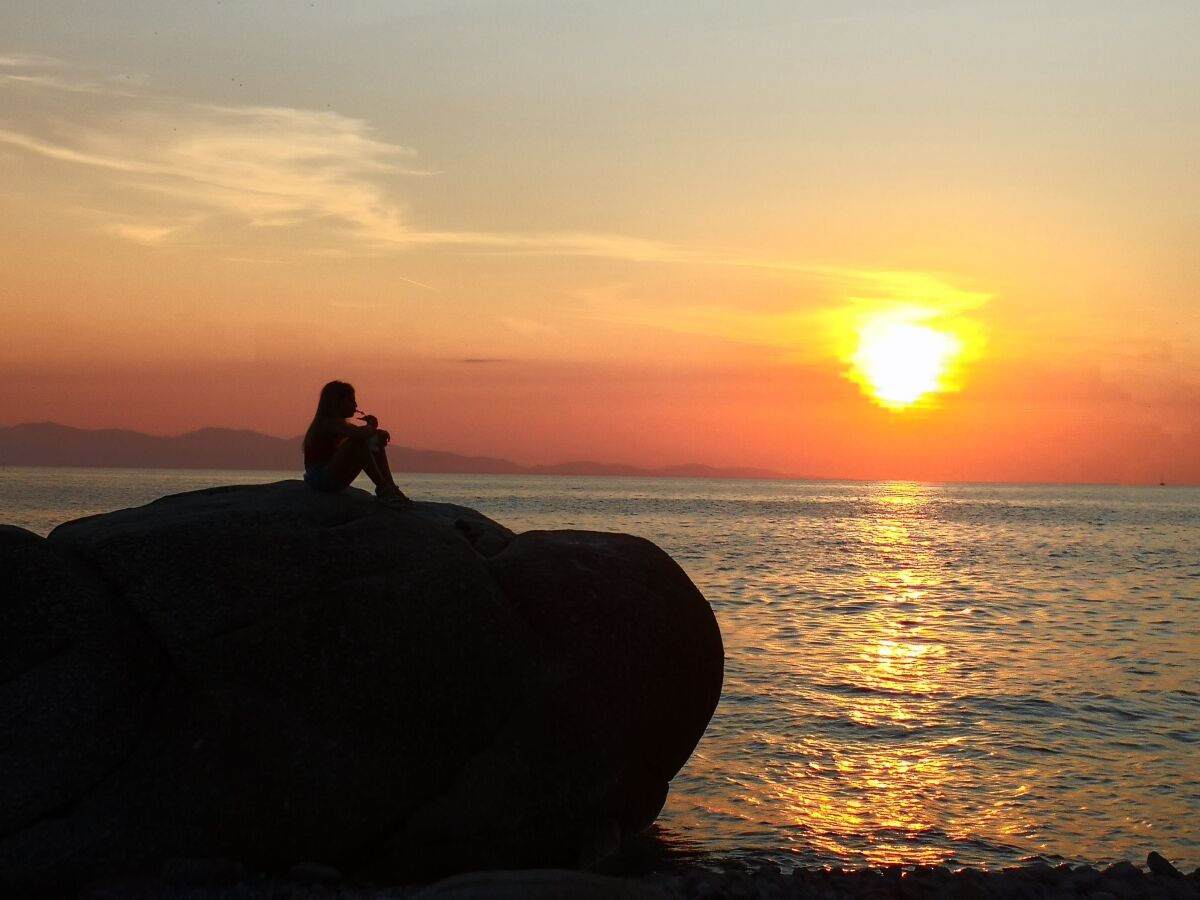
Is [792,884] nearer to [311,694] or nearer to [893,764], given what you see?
[311,694]

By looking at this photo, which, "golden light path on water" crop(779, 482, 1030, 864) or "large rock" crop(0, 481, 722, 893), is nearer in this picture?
"large rock" crop(0, 481, 722, 893)

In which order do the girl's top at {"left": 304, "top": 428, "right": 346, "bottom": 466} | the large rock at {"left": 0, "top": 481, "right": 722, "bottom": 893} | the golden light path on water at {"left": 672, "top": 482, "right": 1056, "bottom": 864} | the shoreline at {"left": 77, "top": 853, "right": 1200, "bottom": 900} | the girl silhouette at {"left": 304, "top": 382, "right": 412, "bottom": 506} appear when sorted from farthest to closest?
the golden light path on water at {"left": 672, "top": 482, "right": 1056, "bottom": 864}
the girl's top at {"left": 304, "top": 428, "right": 346, "bottom": 466}
the girl silhouette at {"left": 304, "top": 382, "right": 412, "bottom": 506}
the large rock at {"left": 0, "top": 481, "right": 722, "bottom": 893}
the shoreline at {"left": 77, "top": 853, "right": 1200, "bottom": 900}

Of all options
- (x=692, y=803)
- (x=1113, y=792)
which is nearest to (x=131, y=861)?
(x=692, y=803)

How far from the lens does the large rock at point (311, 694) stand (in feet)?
33.5

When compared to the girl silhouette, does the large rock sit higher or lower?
lower

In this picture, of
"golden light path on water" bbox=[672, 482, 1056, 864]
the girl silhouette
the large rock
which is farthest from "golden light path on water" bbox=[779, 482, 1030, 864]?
the girl silhouette

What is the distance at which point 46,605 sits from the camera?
10.6 metres

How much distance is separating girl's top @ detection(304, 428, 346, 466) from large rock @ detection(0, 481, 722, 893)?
0.74 m

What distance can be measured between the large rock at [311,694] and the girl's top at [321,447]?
0.74 meters

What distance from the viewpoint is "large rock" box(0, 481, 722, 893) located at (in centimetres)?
1020

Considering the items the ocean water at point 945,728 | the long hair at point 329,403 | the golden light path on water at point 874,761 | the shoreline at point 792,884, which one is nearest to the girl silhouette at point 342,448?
the long hair at point 329,403

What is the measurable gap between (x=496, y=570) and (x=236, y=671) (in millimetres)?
3015

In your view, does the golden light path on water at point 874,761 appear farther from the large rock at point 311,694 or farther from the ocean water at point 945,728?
the large rock at point 311,694

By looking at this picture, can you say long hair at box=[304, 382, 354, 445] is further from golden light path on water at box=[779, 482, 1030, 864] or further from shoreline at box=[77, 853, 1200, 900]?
golden light path on water at box=[779, 482, 1030, 864]
